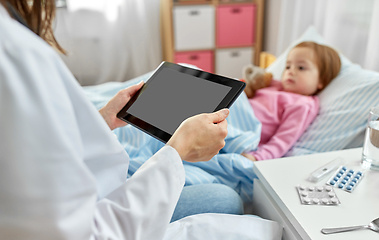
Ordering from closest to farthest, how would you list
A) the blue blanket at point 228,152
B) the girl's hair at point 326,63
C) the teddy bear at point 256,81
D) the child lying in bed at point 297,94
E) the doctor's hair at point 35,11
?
the doctor's hair at point 35,11, the blue blanket at point 228,152, the child lying in bed at point 297,94, the girl's hair at point 326,63, the teddy bear at point 256,81

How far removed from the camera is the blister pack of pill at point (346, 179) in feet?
2.22

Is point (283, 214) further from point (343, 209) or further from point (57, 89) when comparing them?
point (57, 89)

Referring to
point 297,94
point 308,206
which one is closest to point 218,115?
point 308,206

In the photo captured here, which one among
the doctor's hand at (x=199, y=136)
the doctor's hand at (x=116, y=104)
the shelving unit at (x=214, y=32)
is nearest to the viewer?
the doctor's hand at (x=199, y=136)

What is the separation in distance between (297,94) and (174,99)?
2.52 feet

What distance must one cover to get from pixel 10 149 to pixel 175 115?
395 mm

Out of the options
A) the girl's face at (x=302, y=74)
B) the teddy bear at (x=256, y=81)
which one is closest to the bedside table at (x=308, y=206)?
the girl's face at (x=302, y=74)

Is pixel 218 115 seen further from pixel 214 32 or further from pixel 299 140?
pixel 214 32

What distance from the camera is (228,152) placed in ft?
3.49

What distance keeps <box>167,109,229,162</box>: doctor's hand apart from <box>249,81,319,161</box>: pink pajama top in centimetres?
50

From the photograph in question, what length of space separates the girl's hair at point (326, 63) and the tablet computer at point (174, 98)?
78 centimetres

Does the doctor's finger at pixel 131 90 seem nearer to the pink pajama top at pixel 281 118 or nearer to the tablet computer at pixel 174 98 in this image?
the tablet computer at pixel 174 98

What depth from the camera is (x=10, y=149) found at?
36cm

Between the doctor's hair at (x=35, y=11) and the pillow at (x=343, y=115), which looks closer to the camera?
the doctor's hair at (x=35, y=11)
